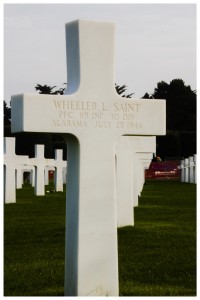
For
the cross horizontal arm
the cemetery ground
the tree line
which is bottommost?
the cemetery ground

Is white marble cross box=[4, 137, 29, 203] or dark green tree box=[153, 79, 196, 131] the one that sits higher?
dark green tree box=[153, 79, 196, 131]

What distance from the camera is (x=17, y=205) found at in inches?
869

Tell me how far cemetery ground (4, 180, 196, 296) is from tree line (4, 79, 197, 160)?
2996 cm

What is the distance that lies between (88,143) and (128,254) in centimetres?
355

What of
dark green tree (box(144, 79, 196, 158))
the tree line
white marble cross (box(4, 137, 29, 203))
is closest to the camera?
white marble cross (box(4, 137, 29, 203))

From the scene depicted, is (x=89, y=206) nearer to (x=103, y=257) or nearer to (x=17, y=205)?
(x=103, y=257)

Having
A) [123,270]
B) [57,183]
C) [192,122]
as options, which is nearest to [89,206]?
[123,270]

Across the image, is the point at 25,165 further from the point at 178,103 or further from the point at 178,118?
the point at 178,103

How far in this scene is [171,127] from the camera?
75.7 m

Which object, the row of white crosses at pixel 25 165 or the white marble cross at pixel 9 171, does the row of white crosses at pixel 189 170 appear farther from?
the white marble cross at pixel 9 171

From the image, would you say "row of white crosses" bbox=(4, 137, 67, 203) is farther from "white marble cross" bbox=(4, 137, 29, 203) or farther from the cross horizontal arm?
the cross horizontal arm

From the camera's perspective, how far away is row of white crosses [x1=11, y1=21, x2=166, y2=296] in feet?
28.6

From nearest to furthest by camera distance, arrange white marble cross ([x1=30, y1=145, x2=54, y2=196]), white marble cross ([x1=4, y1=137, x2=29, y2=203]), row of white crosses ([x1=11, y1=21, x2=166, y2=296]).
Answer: row of white crosses ([x1=11, y1=21, x2=166, y2=296]) < white marble cross ([x1=4, y1=137, x2=29, y2=203]) < white marble cross ([x1=30, y1=145, x2=54, y2=196])

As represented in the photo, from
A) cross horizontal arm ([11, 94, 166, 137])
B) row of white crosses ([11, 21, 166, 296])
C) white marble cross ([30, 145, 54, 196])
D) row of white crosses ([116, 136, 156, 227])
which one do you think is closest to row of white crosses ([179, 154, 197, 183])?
white marble cross ([30, 145, 54, 196])
